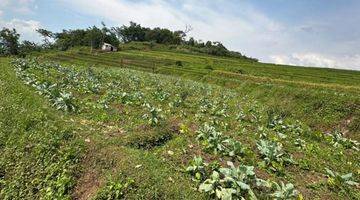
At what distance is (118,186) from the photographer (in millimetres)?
7957

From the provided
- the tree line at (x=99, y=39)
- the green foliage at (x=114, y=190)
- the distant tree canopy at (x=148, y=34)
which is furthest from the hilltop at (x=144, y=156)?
the distant tree canopy at (x=148, y=34)

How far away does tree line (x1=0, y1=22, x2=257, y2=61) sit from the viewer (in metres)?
78.5

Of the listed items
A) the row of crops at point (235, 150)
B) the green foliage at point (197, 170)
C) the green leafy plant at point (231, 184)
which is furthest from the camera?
the green foliage at point (197, 170)

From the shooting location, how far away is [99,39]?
11731 cm

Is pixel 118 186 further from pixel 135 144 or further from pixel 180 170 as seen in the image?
pixel 135 144

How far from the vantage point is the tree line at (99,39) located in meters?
78.5

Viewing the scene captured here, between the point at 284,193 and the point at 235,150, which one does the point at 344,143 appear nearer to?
the point at 235,150

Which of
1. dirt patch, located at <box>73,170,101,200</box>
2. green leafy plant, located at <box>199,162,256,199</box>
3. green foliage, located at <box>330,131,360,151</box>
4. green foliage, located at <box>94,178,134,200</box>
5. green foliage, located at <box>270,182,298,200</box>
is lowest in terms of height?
green foliage, located at <box>330,131,360,151</box>

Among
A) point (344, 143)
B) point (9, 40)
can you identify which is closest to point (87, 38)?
point (9, 40)

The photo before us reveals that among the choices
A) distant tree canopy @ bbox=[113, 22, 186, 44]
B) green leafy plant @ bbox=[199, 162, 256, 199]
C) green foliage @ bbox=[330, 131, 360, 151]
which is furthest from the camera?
distant tree canopy @ bbox=[113, 22, 186, 44]

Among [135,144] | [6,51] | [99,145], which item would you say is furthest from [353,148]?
[6,51]

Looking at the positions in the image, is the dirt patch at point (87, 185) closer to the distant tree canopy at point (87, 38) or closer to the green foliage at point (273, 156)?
the green foliage at point (273, 156)

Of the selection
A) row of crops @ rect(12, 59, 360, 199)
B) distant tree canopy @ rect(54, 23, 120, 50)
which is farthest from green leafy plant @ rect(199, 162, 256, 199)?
distant tree canopy @ rect(54, 23, 120, 50)

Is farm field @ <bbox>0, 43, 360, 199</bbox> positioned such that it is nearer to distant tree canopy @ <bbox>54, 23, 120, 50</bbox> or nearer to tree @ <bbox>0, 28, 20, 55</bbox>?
tree @ <bbox>0, 28, 20, 55</bbox>
